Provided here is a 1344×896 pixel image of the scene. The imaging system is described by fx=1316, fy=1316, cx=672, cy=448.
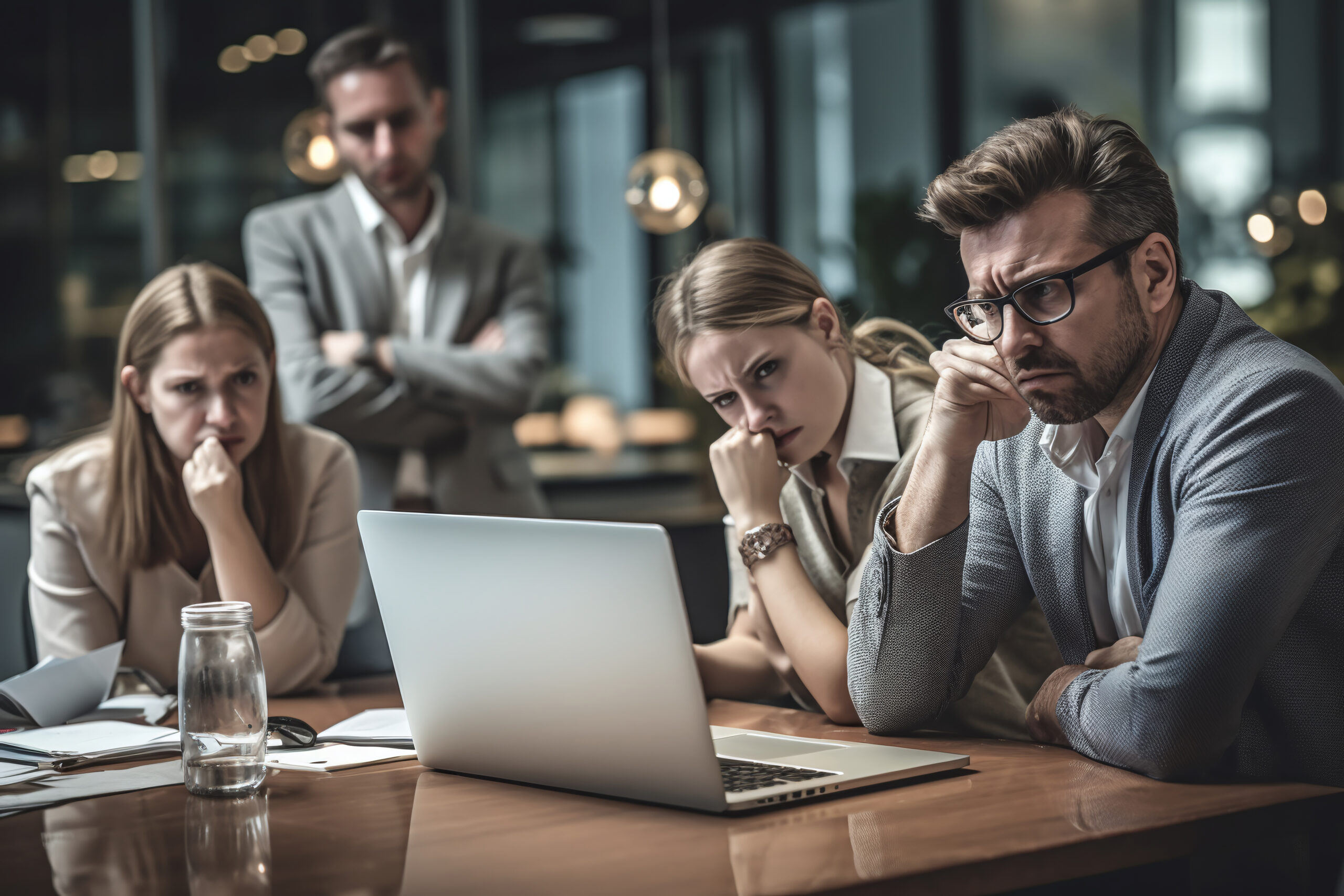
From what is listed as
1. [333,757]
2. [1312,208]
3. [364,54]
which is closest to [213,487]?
[333,757]

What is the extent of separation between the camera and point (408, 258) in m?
3.33

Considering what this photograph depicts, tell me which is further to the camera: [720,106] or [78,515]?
[720,106]

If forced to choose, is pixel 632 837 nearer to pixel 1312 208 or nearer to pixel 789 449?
pixel 789 449

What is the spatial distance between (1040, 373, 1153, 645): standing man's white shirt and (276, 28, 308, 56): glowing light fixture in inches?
216

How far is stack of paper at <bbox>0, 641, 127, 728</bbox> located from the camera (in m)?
1.73

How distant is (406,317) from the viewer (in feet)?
11.0

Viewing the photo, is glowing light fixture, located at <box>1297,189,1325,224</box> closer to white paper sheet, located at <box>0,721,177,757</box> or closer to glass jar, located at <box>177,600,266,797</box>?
white paper sheet, located at <box>0,721,177,757</box>

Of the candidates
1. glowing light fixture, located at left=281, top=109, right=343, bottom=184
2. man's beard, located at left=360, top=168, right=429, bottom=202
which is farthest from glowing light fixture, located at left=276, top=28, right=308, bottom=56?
man's beard, located at left=360, top=168, right=429, bottom=202

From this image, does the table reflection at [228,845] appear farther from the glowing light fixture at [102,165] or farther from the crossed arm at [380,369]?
the glowing light fixture at [102,165]

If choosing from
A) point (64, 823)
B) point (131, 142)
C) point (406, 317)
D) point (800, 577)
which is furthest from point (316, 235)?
point (131, 142)

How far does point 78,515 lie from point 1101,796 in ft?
5.48

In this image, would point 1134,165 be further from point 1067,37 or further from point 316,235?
point 1067,37

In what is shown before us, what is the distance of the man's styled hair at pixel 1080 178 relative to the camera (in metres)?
1.46

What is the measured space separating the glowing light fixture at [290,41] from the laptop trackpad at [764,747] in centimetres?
552
